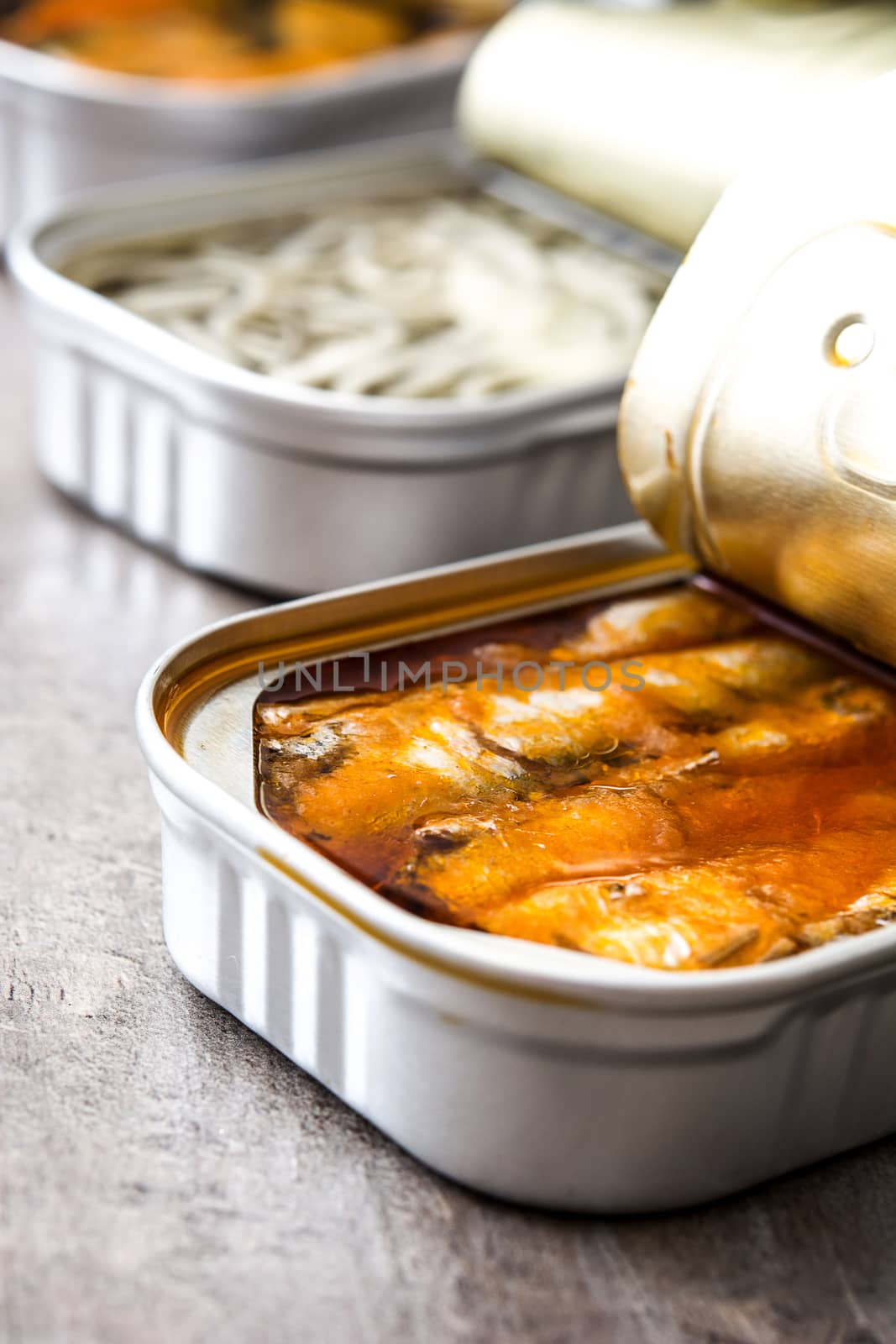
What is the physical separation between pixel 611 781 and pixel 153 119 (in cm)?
107

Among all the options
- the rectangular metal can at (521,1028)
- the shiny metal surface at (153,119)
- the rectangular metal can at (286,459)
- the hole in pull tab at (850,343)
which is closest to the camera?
the rectangular metal can at (521,1028)

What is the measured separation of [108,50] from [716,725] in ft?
4.39

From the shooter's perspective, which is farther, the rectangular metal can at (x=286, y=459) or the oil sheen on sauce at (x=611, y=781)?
the rectangular metal can at (x=286, y=459)

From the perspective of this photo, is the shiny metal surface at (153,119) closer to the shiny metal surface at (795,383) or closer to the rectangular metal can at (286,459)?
the rectangular metal can at (286,459)

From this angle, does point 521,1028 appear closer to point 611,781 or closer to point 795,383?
point 611,781

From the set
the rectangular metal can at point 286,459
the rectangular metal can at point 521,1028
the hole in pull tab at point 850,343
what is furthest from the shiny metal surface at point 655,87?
the rectangular metal can at point 521,1028

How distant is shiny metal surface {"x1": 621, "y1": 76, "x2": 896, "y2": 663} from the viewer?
2.95 ft

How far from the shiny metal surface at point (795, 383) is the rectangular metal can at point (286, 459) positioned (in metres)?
0.20

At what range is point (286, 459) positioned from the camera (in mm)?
1206

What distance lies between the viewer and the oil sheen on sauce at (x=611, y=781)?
77 centimetres

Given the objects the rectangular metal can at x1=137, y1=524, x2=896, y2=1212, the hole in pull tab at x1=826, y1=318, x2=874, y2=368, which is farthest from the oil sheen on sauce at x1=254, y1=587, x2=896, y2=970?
the hole in pull tab at x1=826, y1=318, x2=874, y2=368

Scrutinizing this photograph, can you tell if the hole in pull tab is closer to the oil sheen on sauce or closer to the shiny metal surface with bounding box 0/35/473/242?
Result: the oil sheen on sauce

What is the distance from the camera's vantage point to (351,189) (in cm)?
167

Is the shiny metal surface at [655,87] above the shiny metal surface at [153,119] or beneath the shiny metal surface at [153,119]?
above
